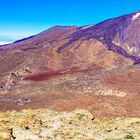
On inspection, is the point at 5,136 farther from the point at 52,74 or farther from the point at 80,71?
the point at 80,71

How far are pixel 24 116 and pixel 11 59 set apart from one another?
5332cm

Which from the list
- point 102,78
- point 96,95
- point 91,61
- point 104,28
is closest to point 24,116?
point 96,95

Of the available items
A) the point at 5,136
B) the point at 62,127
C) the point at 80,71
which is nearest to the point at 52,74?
the point at 80,71

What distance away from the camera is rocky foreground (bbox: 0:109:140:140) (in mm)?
12133

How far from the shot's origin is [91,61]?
66312 millimetres

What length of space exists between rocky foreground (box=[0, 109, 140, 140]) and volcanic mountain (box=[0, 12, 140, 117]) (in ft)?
58.4

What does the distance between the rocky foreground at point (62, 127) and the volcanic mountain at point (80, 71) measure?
1781 centimetres

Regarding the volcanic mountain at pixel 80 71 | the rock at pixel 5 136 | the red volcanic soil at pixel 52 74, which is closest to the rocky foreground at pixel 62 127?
the rock at pixel 5 136

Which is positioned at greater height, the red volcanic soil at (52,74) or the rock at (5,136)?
the red volcanic soil at (52,74)

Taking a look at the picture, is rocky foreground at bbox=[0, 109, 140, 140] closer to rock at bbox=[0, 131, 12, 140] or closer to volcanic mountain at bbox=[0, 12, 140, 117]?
rock at bbox=[0, 131, 12, 140]

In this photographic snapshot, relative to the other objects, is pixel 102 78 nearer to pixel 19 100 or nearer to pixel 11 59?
pixel 19 100

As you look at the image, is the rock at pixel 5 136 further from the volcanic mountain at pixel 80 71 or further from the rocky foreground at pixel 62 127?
the volcanic mountain at pixel 80 71

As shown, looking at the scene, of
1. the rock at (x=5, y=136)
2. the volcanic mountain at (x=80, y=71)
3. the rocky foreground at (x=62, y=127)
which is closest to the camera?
the rock at (x=5, y=136)

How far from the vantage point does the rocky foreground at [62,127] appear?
12133mm
